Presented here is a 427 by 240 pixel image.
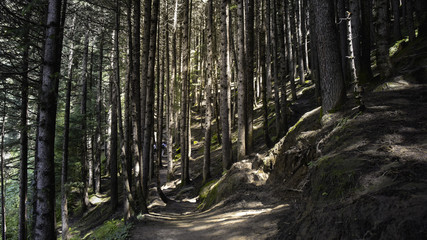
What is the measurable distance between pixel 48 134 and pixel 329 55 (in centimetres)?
755

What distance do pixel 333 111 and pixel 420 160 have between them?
4.12m

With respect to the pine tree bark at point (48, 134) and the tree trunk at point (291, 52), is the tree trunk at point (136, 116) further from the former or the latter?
the tree trunk at point (291, 52)

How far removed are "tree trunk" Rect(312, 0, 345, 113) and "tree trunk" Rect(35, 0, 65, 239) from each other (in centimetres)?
689

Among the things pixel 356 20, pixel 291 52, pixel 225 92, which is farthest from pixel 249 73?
pixel 291 52

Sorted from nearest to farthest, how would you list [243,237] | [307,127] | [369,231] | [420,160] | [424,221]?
[424,221], [369,231], [420,160], [243,237], [307,127]

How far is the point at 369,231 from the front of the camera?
9.05 feet

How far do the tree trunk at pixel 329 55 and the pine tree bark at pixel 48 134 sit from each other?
690 centimetres

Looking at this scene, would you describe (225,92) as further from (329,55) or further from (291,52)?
(291,52)

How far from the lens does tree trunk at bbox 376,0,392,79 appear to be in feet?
28.2

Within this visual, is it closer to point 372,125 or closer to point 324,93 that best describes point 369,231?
point 372,125

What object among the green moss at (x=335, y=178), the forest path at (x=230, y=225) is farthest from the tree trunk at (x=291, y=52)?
the green moss at (x=335, y=178)

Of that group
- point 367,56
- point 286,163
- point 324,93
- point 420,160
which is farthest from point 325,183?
point 367,56

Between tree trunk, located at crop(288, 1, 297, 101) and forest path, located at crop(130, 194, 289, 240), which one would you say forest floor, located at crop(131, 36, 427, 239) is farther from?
tree trunk, located at crop(288, 1, 297, 101)

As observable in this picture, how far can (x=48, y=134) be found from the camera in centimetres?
564
